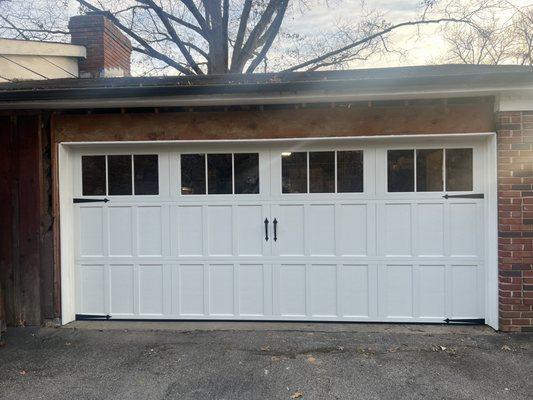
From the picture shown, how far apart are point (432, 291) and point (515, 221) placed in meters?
1.17

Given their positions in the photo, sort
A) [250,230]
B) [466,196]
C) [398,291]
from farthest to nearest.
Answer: [250,230] < [398,291] < [466,196]

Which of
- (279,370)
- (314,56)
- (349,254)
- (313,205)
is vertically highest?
(314,56)

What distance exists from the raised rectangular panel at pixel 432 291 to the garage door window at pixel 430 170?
940 millimetres

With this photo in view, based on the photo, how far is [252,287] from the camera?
465cm

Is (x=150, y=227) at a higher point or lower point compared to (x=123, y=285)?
higher

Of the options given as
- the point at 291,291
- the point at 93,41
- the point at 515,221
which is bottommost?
the point at 291,291

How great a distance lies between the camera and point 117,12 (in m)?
13.3

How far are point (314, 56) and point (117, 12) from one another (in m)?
7.01

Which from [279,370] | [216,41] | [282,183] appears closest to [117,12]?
[216,41]

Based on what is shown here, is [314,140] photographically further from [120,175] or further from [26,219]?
[26,219]

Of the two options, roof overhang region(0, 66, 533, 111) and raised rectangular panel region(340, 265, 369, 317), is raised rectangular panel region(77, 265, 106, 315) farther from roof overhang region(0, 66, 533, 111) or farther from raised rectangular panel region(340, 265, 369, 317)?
raised rectangular panel region(340, 265, 369, 317)

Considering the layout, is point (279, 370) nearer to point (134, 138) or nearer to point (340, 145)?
point (340, 145)

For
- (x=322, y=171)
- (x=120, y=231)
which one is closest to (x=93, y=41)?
(x=120, y=231)

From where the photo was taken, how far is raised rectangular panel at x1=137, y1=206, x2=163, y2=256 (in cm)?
470
